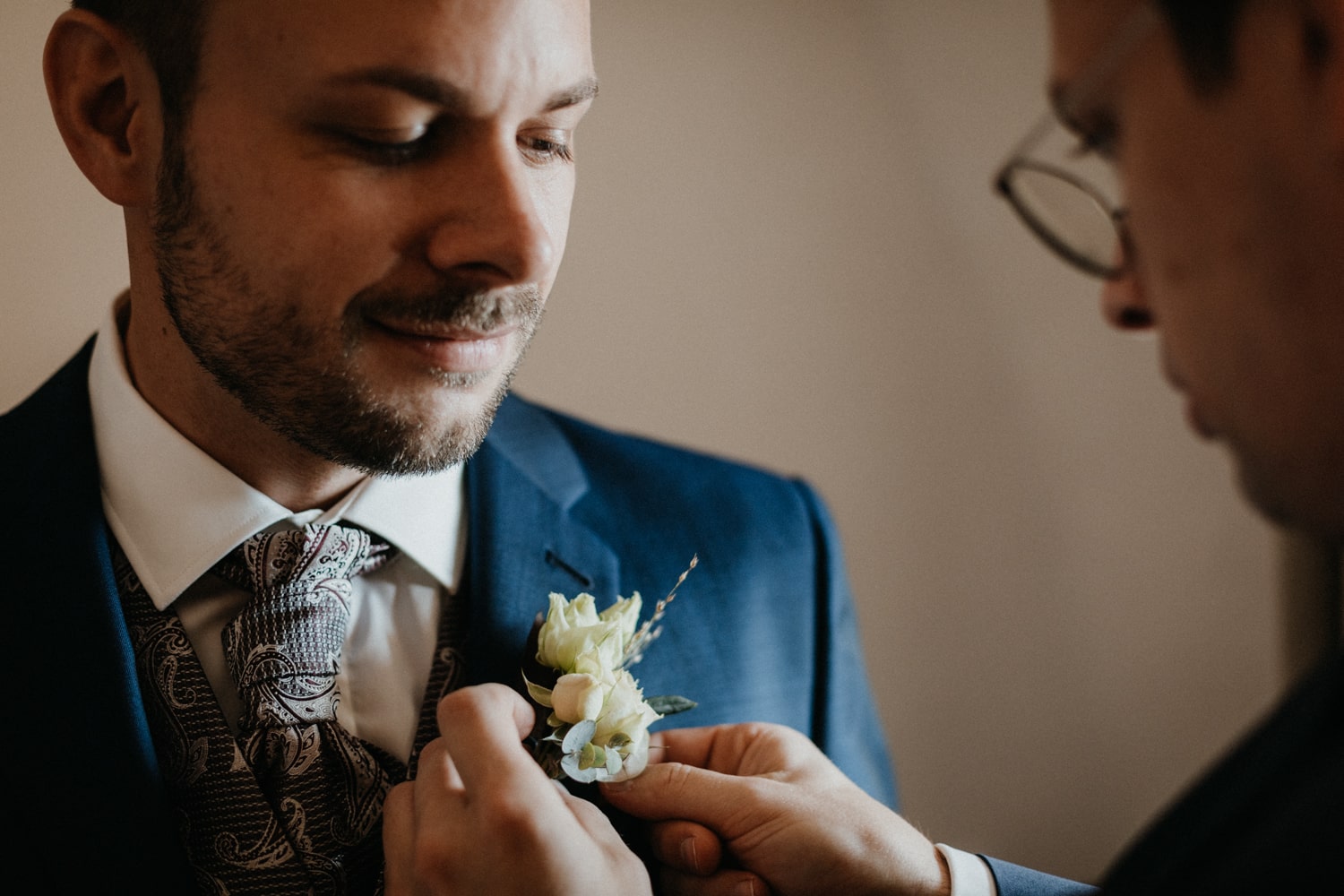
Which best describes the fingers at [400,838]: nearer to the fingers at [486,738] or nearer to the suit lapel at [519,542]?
the fingers at [486,738]

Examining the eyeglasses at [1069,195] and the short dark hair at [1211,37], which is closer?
the short dark hair at [1211,37]

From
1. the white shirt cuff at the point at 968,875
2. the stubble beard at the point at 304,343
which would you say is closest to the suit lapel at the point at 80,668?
the stubble beard at the point at 304,343

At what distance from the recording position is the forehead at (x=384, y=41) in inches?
40.8

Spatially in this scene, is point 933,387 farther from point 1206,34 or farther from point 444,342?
point 1206,34

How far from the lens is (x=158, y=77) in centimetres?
116

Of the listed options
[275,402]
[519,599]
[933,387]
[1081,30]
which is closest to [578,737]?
[519,599]

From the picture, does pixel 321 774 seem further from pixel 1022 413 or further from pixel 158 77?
pixel 1022 413

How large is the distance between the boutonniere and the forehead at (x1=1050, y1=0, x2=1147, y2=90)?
67 cm

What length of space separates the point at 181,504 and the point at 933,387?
1480 mm

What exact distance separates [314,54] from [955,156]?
1433 mm

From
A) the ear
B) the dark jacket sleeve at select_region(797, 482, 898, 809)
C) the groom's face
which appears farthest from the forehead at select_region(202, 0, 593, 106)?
the dark jacket sleeve at select_region(797, 482, 898, 809)

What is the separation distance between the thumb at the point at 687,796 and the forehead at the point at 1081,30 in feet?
2.31

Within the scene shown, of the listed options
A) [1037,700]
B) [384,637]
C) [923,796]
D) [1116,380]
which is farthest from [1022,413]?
[384,637]

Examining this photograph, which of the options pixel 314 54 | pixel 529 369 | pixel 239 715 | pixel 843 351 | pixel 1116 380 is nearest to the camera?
pixel 314 54
